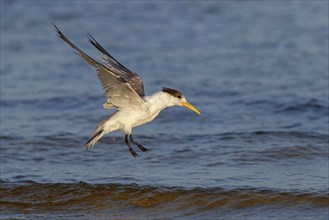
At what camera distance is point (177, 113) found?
1205 centimetres

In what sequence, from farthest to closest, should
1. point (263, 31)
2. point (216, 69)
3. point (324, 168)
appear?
1. point (263, 31)
2. point (216, 69)
3. point (324, 168)

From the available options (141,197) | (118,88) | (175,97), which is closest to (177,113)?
(141,197)

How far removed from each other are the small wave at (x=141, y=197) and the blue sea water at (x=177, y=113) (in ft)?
0.07

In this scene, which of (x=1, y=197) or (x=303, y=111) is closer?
(x=1, y=197)

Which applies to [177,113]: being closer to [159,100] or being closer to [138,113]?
[159,100]

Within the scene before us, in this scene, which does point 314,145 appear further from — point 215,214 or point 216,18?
point 216,18

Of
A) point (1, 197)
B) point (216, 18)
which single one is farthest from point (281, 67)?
point (1, 197)

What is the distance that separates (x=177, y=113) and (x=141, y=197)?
362cm

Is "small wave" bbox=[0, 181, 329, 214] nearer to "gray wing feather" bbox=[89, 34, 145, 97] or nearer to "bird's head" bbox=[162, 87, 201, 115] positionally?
"bird's head" bbox=[162, 87, 201, 115]

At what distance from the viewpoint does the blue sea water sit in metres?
8.53

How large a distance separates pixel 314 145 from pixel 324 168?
2.93 feet

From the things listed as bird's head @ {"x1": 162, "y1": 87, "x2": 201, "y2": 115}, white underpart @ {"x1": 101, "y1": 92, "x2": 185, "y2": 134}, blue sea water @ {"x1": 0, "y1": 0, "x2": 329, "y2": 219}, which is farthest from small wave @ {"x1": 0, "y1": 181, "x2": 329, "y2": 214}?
bird's head @ {"x1": 162, "y1": 87, "x2": 201, "y2": 115}

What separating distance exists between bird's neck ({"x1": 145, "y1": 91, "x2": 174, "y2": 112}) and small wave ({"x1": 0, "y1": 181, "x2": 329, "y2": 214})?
1075mm

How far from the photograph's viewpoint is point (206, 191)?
8648mm
